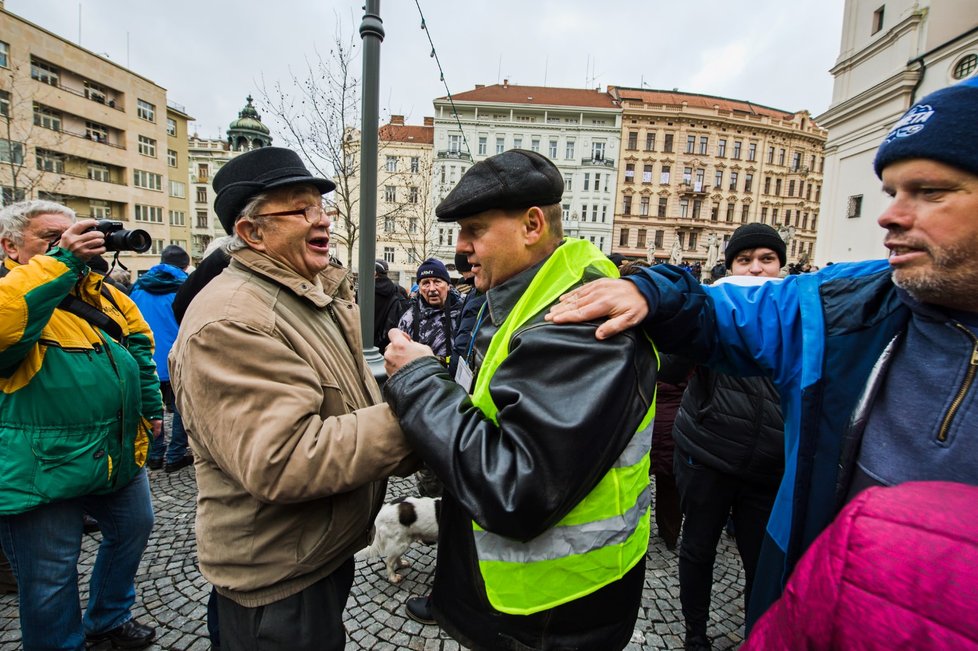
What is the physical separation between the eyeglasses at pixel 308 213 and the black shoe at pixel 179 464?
4.65 m

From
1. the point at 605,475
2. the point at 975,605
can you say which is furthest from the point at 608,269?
the point at 975,605

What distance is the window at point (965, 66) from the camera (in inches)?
595

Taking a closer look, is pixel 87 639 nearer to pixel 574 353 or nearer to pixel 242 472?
pixel 242 472

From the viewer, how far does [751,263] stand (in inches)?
134

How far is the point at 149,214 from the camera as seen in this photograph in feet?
125

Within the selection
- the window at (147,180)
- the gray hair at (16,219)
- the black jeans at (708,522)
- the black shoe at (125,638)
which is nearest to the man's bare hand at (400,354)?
the black jeans at (708,522)

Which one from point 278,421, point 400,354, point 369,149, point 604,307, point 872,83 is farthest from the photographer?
point 872,83

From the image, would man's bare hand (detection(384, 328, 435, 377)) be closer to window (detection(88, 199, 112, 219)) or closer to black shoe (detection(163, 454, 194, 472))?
black shoe (detection(163, 454, 194, 472))

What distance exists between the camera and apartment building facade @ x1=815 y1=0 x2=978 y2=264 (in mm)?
16669

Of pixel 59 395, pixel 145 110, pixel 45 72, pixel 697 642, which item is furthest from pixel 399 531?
pixel 145 110

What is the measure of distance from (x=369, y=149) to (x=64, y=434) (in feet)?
9.24

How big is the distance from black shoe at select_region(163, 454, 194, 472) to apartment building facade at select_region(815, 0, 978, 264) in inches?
900

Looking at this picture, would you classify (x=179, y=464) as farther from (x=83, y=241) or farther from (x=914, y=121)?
(x=914, y=121)

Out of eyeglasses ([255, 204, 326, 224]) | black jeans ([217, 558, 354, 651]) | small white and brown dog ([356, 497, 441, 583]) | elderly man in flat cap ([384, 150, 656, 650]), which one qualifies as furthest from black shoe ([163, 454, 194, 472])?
elderly man in flat cap ([384, 150, 656, 650])
